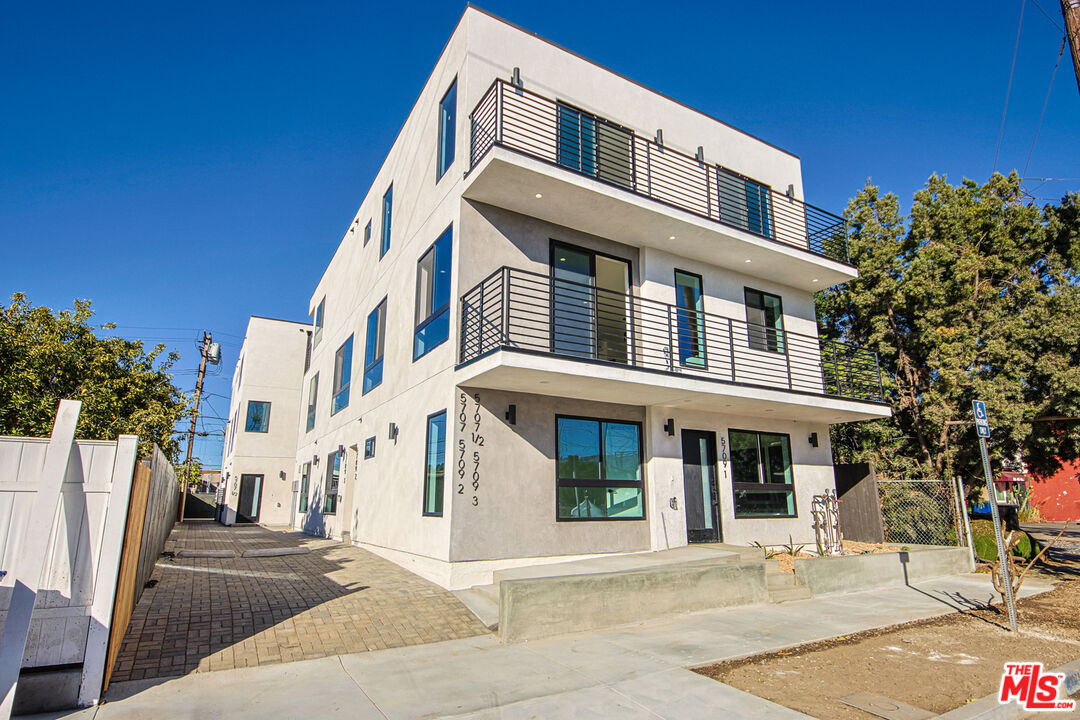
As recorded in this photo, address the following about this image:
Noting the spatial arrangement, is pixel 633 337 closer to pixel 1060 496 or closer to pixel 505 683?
pixel 505 683

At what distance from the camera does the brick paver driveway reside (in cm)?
559

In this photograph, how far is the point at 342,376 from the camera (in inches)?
716

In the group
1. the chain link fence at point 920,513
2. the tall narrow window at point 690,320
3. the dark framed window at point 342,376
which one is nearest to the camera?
the tall narrow window at point 690,320

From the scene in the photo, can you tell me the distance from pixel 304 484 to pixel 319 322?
632 cm

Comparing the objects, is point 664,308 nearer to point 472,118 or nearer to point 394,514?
point 472,118

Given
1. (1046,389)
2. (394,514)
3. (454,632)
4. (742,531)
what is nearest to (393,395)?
(394,514)

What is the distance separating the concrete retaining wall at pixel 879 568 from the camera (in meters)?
9.34

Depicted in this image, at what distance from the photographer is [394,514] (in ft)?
37.8

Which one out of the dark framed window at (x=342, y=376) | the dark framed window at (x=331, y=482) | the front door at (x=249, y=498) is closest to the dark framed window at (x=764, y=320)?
the dark framed window at (x=342, y=376)

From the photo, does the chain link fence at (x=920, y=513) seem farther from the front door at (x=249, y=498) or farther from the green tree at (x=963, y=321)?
the front door at (x=249, y=498)

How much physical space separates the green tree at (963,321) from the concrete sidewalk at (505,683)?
905 centimetres

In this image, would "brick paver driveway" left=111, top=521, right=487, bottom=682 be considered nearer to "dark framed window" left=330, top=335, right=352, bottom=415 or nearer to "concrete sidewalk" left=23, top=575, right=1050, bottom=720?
"concrete sidewalk" left=23, top=575, right=1050, bottom=720

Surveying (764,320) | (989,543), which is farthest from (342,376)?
(989,543)

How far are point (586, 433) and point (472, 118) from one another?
19.5 ft
